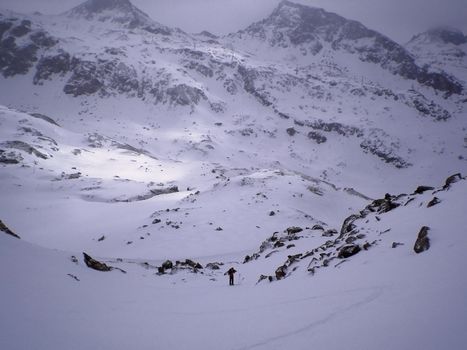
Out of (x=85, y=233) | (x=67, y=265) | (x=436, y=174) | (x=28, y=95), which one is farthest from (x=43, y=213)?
(x=28, y=95)

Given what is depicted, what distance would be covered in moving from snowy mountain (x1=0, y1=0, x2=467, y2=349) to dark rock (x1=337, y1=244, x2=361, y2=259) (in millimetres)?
128

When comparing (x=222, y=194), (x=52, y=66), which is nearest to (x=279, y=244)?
(x=222, y=194)

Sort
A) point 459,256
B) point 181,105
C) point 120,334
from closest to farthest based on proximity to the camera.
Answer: point 120,334 < point 459,256 < point 181,105

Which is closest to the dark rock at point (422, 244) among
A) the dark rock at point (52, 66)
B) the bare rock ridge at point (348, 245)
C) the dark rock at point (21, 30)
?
the bare rock ridge at point (348, 245)

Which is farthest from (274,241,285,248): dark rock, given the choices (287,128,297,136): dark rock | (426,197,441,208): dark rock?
(287,128,297,136): dark rock

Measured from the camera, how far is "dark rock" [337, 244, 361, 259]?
1201 cm

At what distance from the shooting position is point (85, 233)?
3056 centimetres

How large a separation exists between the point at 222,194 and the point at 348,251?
93.1 feet

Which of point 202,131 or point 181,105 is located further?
point 181,105

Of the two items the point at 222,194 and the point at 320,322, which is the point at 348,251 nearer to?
the point at 320,322

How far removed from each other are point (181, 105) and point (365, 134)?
64.9 meters

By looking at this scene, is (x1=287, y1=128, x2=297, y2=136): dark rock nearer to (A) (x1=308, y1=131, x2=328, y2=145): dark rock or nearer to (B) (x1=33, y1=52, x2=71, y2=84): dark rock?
(A) (x1=308, y1=131, x2=328, y2=145): dark rock

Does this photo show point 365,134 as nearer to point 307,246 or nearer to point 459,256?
point 307,246

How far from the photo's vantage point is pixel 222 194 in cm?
3988
